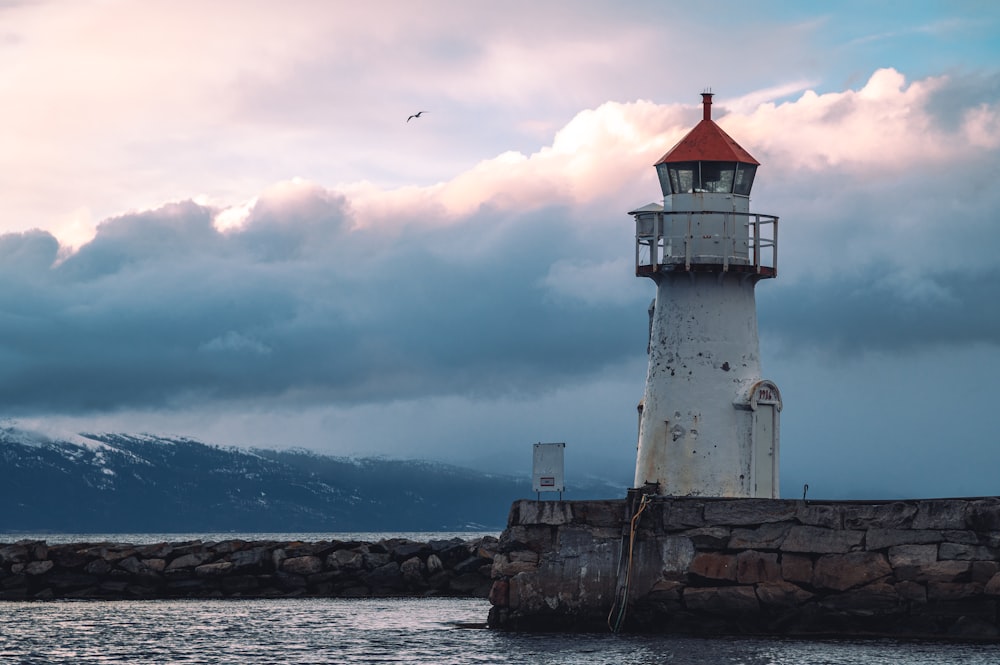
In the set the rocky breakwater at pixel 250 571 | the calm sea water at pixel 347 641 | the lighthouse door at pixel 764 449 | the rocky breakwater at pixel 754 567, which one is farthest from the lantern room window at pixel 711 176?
the rocky breakwater at pixel 250 571

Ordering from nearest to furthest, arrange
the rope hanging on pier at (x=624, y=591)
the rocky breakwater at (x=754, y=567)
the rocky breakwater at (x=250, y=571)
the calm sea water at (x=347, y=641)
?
the calm sea water at (x=347, y=641) < the rocky breakwater at (x=754, y=567) < the rope hanging on pier at (x=624, y=591) < the rocky breakwater at (x=250, y=571)

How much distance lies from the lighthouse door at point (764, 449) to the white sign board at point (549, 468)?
3968mm

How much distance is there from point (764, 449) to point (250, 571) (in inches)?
671

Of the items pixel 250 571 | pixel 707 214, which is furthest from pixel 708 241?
pixel 250 571

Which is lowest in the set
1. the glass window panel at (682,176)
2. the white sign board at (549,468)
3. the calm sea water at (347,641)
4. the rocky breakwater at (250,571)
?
the calm sea water at (347,641)

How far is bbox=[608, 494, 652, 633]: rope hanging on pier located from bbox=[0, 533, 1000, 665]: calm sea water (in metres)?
0.28

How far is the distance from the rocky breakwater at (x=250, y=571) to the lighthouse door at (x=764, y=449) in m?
12.2

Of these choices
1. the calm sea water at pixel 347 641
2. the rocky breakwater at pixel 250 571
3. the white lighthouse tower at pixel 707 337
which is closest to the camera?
the calm sea water at pixel 347 641

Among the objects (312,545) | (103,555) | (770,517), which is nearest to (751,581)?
(770,517)

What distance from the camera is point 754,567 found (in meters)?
29.4

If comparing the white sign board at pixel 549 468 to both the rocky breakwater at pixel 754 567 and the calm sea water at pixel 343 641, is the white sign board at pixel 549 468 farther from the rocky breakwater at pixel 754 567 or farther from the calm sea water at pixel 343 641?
the calm sea water at pixel 343 641

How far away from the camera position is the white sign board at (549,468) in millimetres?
33531

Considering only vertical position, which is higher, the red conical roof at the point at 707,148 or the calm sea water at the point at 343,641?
the red conical roof at the point at 707,148

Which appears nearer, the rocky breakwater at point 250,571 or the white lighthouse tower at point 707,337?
the white lighthouse tower at point 707,337
